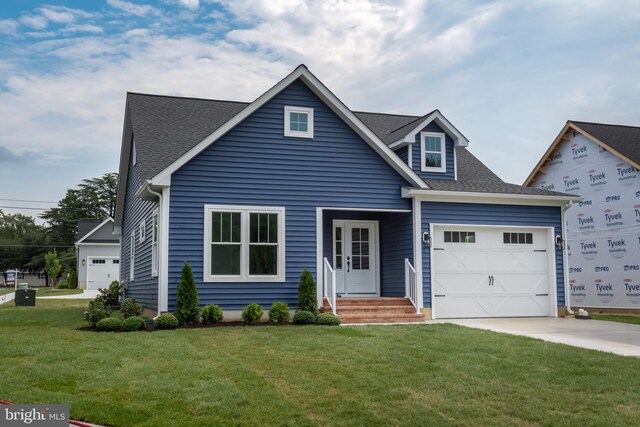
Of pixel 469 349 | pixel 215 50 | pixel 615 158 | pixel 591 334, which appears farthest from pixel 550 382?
pixel 615 158

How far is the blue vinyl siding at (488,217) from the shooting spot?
630 inches

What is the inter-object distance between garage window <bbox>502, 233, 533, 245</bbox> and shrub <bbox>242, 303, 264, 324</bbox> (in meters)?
7.18

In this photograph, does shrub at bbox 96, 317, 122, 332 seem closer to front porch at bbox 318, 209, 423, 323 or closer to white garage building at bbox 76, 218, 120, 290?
front porch at bbox 318, 209, 423, 323

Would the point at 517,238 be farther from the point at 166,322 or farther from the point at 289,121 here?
Result: the point at 166,322

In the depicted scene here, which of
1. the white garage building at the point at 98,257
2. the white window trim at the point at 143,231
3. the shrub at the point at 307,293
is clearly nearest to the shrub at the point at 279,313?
the shrub at the point at 307,293

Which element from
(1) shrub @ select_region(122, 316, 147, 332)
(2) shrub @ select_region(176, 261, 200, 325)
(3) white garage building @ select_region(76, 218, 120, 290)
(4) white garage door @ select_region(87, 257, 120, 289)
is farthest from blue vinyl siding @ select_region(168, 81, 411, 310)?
(3) white garage building @ select_region(76, 218, 120, 290)

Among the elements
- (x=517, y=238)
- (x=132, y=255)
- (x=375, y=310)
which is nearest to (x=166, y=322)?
(x=375, y=310)

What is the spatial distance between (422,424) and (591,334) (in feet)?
27.0

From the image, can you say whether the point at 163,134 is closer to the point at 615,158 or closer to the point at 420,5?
the point at 420,5

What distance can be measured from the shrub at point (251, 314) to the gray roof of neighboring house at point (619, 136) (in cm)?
1457

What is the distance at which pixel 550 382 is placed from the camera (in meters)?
7.79

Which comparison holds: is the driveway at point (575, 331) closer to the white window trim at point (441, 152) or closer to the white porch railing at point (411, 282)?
the white porch railing at point (411, 282)

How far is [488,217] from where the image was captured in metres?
16.7

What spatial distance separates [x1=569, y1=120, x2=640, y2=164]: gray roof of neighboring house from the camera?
72.5 ft
